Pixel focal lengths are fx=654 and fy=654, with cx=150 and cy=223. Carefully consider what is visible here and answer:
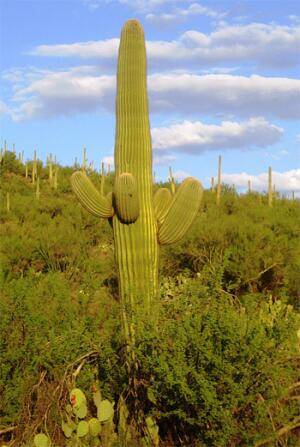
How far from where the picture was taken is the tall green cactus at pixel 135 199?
6.48 m

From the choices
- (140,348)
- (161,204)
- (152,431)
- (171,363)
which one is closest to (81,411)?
(152,431)

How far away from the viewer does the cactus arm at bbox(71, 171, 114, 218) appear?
6.70 metres

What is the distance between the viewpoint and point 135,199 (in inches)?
255

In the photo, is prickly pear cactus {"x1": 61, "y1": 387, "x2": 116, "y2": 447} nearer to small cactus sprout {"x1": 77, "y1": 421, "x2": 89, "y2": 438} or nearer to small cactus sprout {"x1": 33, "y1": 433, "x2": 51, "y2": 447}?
small cactus sprout {"x1": 77, "y1": 421, "x2": 89, "y2": 438}

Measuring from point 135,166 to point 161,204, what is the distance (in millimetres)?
575

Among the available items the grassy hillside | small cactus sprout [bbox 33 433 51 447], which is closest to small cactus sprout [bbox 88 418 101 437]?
the grassy hillside

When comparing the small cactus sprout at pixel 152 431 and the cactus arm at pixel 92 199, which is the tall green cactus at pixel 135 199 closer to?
the cactus arm at pixel 92 199

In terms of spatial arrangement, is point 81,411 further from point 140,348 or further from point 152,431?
point 140,348

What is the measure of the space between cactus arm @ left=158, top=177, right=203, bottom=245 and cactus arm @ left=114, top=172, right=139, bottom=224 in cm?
43

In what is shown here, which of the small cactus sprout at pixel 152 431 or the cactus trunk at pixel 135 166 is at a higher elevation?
the cactus trunk at pixel 135 166

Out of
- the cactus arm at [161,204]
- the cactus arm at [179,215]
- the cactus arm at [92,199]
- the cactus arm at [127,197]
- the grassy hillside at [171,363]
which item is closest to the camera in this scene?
the grassy hillside at [171,363]

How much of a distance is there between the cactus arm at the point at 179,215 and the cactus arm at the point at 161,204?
8 centimetres

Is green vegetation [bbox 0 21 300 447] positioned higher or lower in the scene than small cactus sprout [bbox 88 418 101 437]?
higher

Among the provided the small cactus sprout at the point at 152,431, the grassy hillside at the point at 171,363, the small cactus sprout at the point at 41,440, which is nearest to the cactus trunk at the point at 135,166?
the grassy hillside at the point at 171,363
